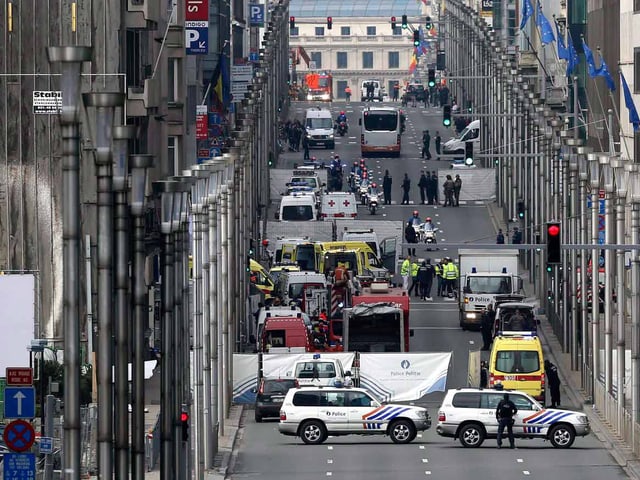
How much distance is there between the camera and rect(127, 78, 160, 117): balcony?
7694 centimetres

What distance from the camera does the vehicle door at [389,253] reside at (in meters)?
94.8

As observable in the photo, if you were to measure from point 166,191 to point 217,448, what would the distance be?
1764cm

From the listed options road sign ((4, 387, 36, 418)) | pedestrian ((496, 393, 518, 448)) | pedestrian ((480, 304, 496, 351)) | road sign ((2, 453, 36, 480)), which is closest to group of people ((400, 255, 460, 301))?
pedestrian ((480, 304, 496, 351))

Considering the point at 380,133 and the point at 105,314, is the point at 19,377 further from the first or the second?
the point at 380,133

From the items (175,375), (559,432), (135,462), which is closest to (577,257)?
(559,432)

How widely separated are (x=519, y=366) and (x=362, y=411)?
8.20 meters

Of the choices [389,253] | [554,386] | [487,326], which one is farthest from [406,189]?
[554,386]

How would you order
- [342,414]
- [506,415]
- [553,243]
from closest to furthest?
[553,243], [506,415], [342,414]

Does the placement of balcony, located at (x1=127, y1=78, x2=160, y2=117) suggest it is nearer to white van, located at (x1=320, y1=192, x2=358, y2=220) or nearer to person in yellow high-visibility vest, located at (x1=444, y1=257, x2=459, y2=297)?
person in yellow high-visibility vest, located at (x1=444, y1=257, x2=459, y2=297)

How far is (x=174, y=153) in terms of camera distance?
303 feet

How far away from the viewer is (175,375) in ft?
135

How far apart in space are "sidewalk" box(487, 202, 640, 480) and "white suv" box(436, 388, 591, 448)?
3.69 ft

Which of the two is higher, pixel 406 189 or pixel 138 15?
pixel 138 15

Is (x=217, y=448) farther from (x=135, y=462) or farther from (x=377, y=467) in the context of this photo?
(x=135, y=462)
